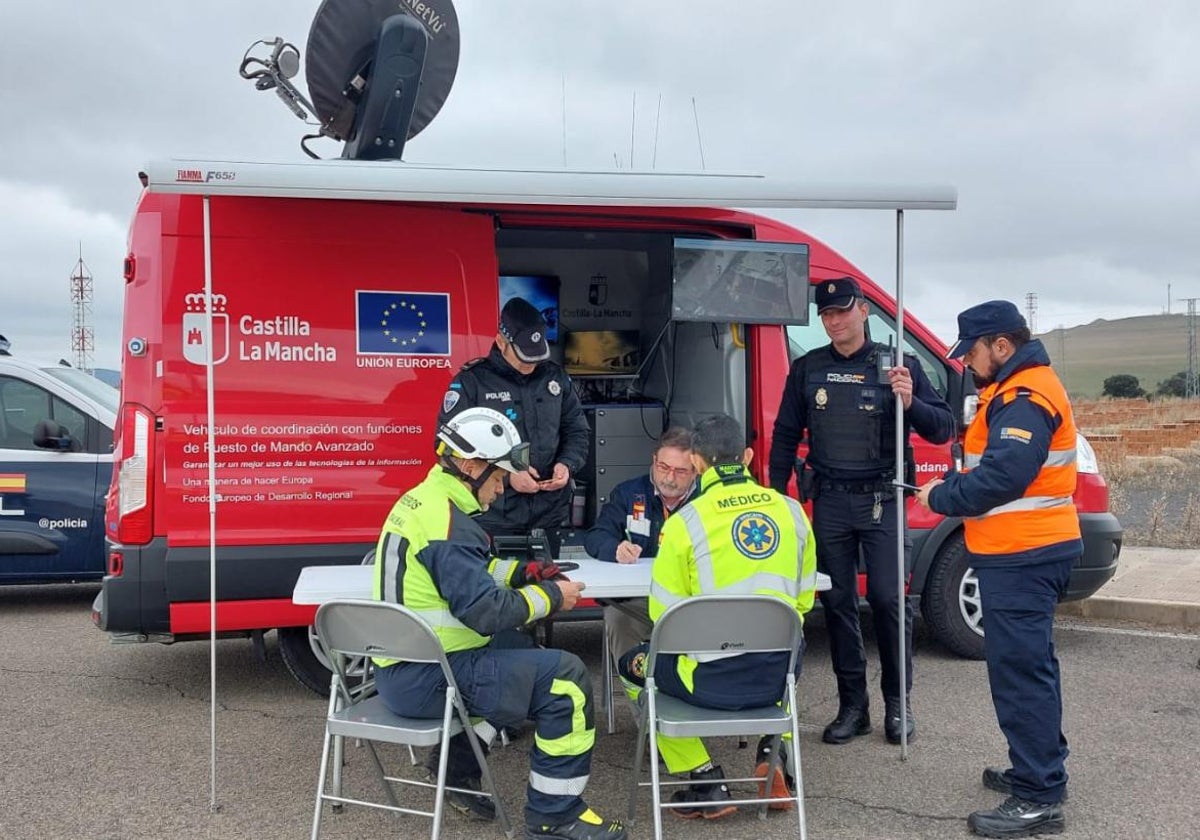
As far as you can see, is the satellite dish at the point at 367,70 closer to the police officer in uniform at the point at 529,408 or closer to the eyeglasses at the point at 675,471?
the police officer in uniform at the point at 529,408

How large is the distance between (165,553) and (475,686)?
6.24 ft

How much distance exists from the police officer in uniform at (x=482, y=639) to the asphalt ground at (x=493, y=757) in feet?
1.57

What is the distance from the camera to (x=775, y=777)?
3775 mm

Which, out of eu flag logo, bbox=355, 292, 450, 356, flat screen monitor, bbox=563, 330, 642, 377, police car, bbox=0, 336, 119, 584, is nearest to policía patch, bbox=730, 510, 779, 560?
eu flag logo, bbox=355, 292, 450, 356

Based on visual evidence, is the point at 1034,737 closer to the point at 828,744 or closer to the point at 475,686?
the point at 828,744

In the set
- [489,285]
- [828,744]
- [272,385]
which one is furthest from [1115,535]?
[272,385]

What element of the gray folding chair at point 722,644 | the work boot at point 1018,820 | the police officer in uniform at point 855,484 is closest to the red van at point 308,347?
the police officer in uniform at point 855,484

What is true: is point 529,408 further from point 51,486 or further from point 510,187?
point 51,486

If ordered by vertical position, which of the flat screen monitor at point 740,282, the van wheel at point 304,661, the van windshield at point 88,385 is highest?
the flat screen monitor at point 740,282

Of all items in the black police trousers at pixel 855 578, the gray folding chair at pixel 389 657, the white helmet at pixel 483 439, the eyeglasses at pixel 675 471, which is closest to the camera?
the gray folding chair at pixel 389 657

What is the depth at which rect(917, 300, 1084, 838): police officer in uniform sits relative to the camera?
11.5 feet

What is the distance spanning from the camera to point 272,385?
4.54 m

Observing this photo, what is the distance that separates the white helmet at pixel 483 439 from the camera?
3223 mm

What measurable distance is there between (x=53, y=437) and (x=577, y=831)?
15.9 feet
